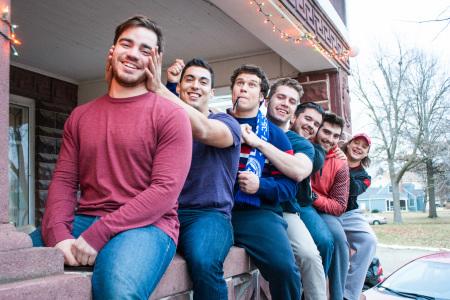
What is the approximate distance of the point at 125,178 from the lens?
6.48ft

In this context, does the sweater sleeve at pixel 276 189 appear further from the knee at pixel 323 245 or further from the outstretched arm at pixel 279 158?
the knee at pixel 323 245

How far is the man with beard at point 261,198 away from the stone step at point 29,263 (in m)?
1.28

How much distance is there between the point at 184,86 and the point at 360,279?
2.72 metres

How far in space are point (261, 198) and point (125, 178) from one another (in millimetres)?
1177

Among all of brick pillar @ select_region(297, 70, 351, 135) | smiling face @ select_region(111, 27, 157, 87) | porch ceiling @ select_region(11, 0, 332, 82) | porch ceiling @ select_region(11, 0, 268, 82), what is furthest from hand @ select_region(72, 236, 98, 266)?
brick pillar @ select_region(297, 70, 351, 135)

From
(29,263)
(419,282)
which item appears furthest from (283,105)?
(419,282)

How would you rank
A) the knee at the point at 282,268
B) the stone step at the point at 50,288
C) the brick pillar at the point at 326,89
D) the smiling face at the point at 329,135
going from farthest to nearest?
the brick pillar at the point at 326,89 < the smiling face at the point at 329,135 < the knee at the point at 282,268 < the stone step at the point at 50,288

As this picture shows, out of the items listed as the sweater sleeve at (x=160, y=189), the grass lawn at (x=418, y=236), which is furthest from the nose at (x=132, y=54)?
the grass lawn at (x=418, y=236)

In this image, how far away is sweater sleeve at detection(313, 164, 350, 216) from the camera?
390cm

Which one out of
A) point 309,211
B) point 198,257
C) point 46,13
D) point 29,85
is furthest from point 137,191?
point 29,85

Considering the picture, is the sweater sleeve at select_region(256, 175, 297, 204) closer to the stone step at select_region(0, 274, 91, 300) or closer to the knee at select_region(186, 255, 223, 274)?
the knee at select_region(186, 255, 223, 274)

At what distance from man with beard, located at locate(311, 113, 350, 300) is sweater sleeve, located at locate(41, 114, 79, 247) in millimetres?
2269

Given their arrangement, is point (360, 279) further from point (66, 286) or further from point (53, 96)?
point (53, 96)

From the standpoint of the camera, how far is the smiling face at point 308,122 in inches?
153
